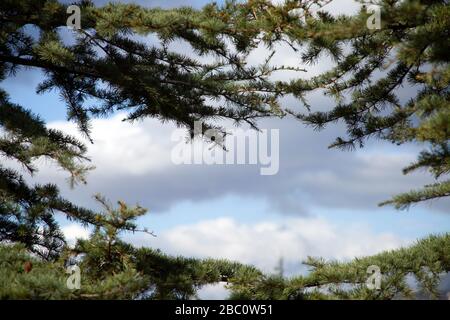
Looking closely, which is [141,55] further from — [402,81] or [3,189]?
[402,81]

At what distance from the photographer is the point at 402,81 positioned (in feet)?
18.9

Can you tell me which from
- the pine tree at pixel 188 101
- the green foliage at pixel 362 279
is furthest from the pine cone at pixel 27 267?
the green foliage at pixel 362 279

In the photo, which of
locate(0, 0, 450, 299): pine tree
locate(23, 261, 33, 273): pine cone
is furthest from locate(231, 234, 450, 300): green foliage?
locate(23, 261, 33, 273): pine cone

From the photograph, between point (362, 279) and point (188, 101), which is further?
point (188, 101)

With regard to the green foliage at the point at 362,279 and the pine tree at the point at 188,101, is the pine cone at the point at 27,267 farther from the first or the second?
the green foliage at the point at 362,279

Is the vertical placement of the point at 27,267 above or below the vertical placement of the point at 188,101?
below

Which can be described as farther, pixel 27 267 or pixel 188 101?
pixel 188 101

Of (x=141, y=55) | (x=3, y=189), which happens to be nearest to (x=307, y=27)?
(x=141, y=55)

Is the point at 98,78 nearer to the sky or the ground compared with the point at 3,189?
nearer to the sky

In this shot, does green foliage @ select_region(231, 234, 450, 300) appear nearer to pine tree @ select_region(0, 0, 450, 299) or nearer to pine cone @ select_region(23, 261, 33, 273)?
pine tree @ select_region(0, 0, 450, 299)

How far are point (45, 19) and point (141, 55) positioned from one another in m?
1.10
